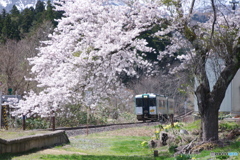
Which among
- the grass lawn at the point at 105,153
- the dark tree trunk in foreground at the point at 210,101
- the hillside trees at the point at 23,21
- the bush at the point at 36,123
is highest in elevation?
the hillside trees at the point at 23,21

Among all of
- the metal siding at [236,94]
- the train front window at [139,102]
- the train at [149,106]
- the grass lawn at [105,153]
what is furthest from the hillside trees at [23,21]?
the grass lawn at [105,153]

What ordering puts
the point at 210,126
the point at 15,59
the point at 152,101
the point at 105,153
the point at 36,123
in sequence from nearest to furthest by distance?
the point at 210,126, the point at 105,153, the point at 36,123, the point at 15,59, the point at 152,101

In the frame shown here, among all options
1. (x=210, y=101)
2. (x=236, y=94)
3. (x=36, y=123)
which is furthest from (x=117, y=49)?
(x=236, y=94)

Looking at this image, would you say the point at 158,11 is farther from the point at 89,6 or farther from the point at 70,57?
the point at 70,57

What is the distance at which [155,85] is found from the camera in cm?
4591

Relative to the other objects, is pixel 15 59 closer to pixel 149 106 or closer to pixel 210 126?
pixel 149 106

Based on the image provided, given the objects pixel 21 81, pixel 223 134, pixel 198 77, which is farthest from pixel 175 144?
pixel 21 81

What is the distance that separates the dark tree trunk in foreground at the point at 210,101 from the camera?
38.7ft

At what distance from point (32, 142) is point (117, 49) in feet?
12.5

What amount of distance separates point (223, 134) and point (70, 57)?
5875 millimetres

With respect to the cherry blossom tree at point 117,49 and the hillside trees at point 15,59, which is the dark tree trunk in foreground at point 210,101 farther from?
the hillside trees at point 15,59

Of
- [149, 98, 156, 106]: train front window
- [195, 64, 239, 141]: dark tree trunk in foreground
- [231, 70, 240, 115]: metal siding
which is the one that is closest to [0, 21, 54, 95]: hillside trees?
[149, 98, 156, 106]: train front window

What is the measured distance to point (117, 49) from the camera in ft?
39.3

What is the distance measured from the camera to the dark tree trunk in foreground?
11798mm
